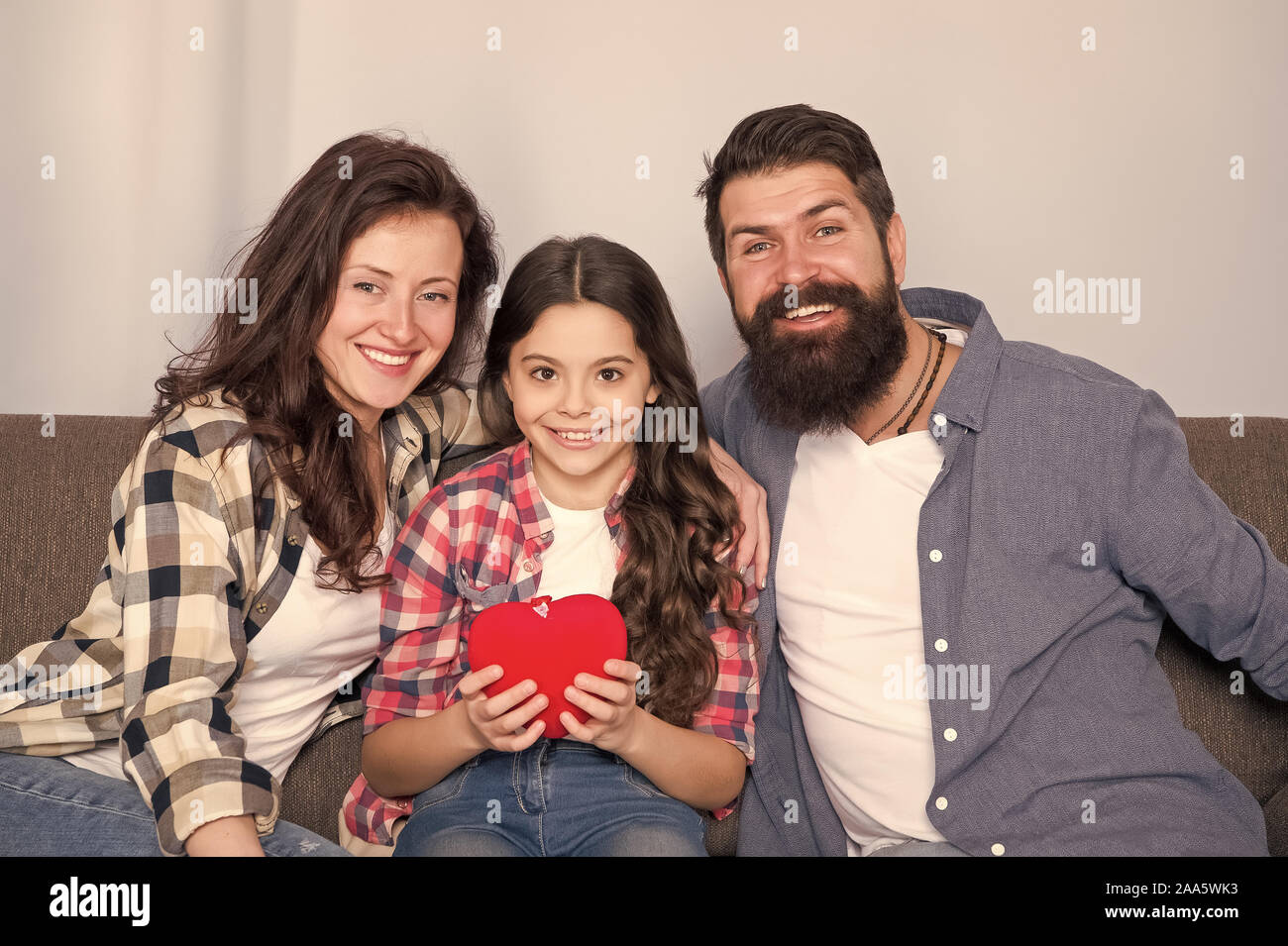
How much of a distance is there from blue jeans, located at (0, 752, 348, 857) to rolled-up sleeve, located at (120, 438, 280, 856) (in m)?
0.08

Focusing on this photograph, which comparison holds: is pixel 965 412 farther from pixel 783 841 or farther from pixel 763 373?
pixel 783 841

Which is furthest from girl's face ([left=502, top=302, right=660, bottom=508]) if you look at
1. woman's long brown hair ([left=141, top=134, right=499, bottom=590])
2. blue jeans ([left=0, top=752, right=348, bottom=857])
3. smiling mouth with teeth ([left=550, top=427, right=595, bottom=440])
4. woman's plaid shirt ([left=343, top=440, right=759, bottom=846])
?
blue jeans ([left=0, top=752, right=348, bottom=857])

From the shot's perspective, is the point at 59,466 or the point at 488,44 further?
the point at 488,44

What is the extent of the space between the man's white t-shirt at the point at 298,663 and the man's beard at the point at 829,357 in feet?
2.72

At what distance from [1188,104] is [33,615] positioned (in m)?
3.20

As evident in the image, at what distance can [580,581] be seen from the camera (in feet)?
6.68

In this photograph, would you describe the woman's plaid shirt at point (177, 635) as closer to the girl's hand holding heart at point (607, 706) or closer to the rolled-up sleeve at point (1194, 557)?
the girl's hand holding heart at point (607, 706)

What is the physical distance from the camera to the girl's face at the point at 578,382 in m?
2.01

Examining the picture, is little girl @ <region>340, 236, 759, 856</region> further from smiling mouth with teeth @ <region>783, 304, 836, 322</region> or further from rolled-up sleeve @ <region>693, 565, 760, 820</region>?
smiling mouth with teeth @ <region>783, 304, 836, 322</region>

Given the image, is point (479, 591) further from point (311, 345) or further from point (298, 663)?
point (311, 345)

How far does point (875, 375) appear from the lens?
7.18 feet

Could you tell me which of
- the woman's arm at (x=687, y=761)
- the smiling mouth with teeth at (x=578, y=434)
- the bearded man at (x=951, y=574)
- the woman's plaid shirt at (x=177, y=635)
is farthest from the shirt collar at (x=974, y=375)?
the woman's plaid shirt at (x=177, y=635)

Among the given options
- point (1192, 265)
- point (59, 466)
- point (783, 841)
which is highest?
point (1192, 265)
